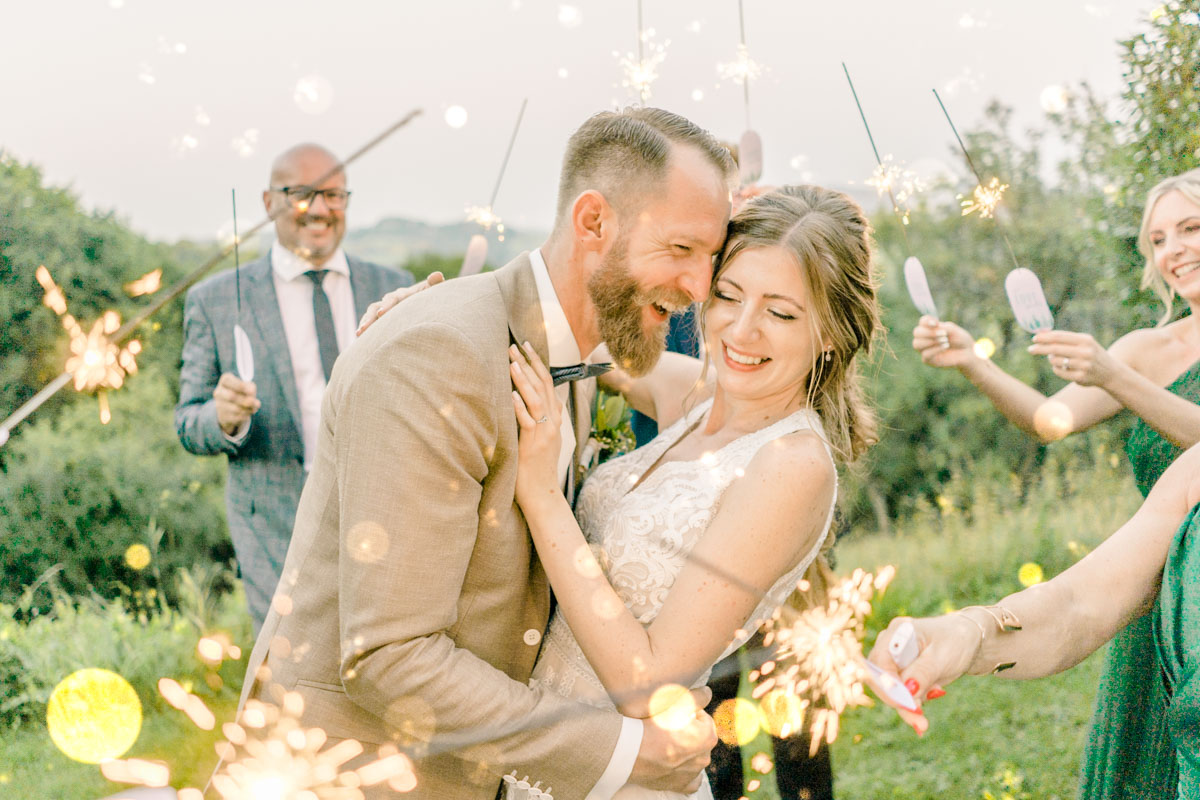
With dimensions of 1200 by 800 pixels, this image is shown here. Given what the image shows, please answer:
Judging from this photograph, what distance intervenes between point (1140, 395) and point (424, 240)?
→ 126 inches

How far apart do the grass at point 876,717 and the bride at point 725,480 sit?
2417 mm

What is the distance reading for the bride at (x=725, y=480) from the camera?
1826mm

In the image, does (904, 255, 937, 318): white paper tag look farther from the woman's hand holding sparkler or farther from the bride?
the bride

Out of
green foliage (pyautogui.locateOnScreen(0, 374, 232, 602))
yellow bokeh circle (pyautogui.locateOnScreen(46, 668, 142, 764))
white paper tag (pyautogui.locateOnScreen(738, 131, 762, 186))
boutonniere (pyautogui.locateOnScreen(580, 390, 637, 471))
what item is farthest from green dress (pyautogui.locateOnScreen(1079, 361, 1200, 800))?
green foliage (pyautogui.locateOnScreen(0, 374, 232, 602))

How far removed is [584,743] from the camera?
1.76 meters

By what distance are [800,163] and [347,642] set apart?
Answer: 2.59m

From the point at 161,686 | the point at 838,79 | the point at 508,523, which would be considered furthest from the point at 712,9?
the point at 161,686

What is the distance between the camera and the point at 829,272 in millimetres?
2180

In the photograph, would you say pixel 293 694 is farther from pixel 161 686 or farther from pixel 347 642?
pixel 161 686

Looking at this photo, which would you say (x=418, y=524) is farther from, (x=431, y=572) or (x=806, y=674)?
(x=806, y=674)

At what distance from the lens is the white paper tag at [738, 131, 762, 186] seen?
3547 mm

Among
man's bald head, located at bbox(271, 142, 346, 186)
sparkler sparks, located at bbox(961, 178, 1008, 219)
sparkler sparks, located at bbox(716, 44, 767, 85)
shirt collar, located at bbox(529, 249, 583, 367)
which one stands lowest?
shirt collar, located at bbox(529, 249, 583, 367)

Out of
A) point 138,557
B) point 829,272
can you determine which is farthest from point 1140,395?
point 138,557

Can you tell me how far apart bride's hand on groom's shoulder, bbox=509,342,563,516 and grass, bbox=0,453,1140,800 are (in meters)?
2.97
